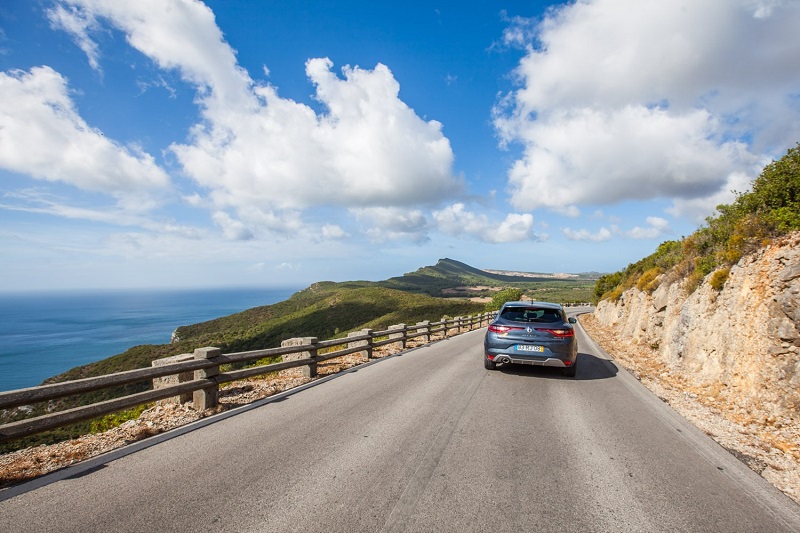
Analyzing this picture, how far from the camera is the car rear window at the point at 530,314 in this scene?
9.09 meters

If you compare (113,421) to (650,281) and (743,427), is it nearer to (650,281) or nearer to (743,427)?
(743,427)

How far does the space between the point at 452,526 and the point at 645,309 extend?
56.1 feet

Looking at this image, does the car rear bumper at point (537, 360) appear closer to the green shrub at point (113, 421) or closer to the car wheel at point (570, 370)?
the car wheel at point (570, 370)

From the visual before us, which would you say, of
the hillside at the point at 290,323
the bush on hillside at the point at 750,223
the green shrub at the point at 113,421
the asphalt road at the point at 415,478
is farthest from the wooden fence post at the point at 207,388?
the hillside at the point at 290,323

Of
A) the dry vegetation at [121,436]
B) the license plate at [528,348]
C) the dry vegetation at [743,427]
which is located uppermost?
the license plate at [528,348]

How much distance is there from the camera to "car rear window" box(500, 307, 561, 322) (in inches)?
358

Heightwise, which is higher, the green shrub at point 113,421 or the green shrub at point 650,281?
the green shrub at point 650,281

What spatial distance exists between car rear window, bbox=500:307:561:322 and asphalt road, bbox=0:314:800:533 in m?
2.86

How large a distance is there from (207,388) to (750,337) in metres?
10.3

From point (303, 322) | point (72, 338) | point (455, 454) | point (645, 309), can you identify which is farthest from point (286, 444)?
point (72, 338)

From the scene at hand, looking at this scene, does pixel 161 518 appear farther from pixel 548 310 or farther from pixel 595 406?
pixel 548 310

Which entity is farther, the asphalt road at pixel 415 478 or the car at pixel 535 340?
the car at pixel 535 340

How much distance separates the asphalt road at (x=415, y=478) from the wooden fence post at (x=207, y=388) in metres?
0.67

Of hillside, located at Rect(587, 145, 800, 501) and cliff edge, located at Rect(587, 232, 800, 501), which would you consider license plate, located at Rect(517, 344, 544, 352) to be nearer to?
hillside, located at Rect(587, 145, 800, 501)
